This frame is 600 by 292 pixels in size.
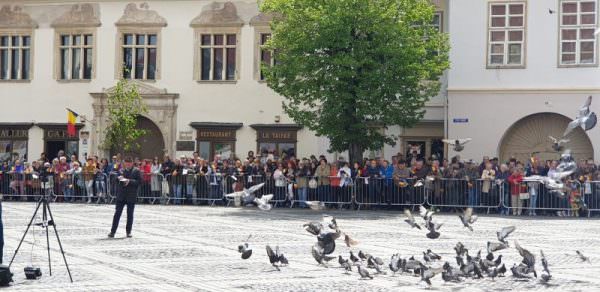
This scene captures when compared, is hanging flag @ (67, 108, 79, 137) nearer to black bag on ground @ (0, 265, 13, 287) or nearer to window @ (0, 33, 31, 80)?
window @ (0, 33, 31, 80)

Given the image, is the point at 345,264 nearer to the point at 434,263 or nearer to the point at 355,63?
the point at 434,263

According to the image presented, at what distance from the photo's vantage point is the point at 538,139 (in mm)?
35312

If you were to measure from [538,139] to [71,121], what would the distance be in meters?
17.3

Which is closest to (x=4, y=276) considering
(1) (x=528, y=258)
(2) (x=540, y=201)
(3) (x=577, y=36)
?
A: (1) (x=528, y=258)

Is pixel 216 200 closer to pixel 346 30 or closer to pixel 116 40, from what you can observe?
pixel 346 30

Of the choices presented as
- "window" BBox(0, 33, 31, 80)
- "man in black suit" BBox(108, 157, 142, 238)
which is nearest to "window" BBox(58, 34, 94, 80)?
"window" BBox(0, 33, 31, 80)

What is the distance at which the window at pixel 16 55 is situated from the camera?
4166 cm

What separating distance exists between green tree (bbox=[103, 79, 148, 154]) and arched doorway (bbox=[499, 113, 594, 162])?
1300cm

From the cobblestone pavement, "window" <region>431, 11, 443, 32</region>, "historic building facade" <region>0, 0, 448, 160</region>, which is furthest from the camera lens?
"historic building facade" <region>0, 0, 448, 160</region>

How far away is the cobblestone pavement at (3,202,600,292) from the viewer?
1312cm

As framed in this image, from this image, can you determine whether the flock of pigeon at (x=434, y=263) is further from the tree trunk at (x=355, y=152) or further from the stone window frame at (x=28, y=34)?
the stone window frame at (x=28, y=34)

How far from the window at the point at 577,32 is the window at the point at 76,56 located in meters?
17.8

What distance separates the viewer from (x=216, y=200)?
32.2m

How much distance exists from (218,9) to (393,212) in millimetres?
13855
